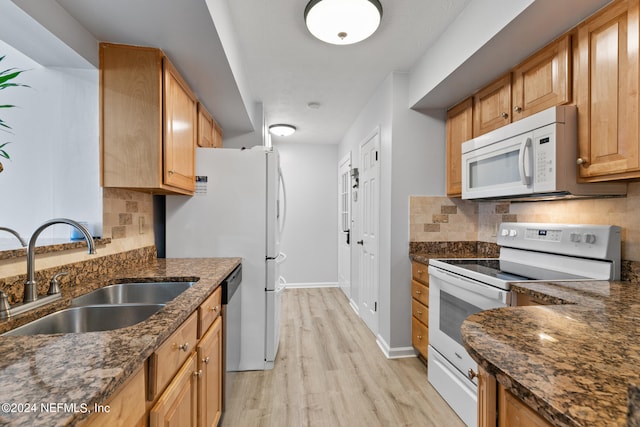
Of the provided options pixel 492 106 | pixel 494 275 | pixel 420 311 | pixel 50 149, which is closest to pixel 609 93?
pixel 492 106

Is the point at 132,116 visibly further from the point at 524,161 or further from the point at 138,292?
the point at 524,161

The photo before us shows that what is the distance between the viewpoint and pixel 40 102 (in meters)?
1.58

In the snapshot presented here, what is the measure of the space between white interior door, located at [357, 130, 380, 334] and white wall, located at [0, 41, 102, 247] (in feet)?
7.43

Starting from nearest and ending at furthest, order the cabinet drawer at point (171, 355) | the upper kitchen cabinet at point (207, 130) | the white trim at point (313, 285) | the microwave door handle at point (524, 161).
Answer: the cabinet drawer at point (171, 355)
the microwave door handle at point (524, 161)
the upper kitchen cabinet at point (207, 130)
the white trim at point (313, 285)

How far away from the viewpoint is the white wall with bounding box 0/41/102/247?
→ 4.88 ft

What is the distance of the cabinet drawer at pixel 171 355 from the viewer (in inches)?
36.4

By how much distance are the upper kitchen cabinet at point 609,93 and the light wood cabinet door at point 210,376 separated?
1.97 meters

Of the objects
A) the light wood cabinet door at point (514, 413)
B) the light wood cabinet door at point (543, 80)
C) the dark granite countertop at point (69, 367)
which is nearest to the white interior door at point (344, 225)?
the light wood cabinet door at point (543, 80)

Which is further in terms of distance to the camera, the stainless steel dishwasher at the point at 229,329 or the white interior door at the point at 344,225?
the white interior door at the point at 344,225

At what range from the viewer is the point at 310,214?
18.0ft

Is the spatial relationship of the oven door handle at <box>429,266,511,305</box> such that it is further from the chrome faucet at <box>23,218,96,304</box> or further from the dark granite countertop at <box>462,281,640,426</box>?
the chrome faucet at <box>23,218,96,304</box>

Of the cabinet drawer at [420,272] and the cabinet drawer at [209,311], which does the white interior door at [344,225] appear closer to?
the cabinet drawer at [420,272]

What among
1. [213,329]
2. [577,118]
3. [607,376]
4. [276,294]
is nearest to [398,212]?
[276,294]

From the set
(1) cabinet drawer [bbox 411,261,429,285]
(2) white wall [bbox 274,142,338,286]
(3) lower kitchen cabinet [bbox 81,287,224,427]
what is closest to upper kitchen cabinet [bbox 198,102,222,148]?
(3) lower kitchen cabinet [bbox 81,287,224,427]
